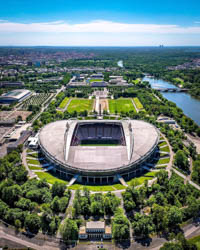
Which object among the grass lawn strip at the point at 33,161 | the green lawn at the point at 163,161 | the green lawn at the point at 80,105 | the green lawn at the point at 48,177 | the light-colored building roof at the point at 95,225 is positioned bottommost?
the green lawn at the point at 48,177

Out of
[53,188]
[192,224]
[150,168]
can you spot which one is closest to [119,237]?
[192,224]

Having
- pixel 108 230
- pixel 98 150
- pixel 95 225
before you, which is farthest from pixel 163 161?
pixel 95 225

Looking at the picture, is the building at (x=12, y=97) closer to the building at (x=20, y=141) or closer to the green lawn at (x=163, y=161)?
the building at (x=20, y=141)

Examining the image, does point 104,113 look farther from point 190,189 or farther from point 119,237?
point 119,237

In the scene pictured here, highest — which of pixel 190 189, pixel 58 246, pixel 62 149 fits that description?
pixel 62 149

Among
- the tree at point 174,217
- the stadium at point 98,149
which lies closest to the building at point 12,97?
the stadium at point 98,149

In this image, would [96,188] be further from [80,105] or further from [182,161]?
[80,105]
